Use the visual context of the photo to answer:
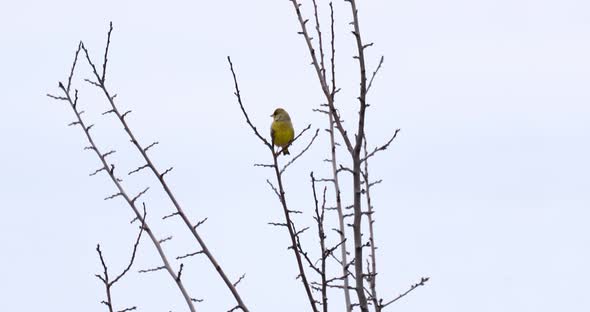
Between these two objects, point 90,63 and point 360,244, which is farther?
point 90,63

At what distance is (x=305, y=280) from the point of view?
474 cm

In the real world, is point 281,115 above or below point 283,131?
above

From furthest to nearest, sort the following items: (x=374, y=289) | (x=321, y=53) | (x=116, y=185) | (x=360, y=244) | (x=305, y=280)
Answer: (x=374, y=289) → (x=321, y=53) → (x=116, y=185) → (x=360, y=244) → (x=305, y=280)

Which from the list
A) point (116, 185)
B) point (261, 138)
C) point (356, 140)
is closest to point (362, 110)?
point (356, 140)

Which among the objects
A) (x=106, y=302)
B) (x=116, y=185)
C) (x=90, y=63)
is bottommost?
(x=106, y=302)

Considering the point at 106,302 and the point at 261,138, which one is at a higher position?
the point at 261,138

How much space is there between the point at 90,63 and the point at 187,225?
1.08 meters

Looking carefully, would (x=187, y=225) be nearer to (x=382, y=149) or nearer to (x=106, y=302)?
(x=106, y=302)

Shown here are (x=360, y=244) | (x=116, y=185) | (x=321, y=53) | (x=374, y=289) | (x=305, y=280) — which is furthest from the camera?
(x=374, y=289)

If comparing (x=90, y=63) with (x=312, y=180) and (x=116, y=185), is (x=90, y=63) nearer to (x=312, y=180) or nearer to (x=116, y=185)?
(x=116, y=185)

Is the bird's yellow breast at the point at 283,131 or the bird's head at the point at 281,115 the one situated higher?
the bird's head at the point at 281,115

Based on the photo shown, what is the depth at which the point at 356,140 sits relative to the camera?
5.02 meters

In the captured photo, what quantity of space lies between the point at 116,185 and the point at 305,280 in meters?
1.32

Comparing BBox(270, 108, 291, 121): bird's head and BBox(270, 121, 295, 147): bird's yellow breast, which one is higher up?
BBox(270, 108, 291, 121): bird's head
